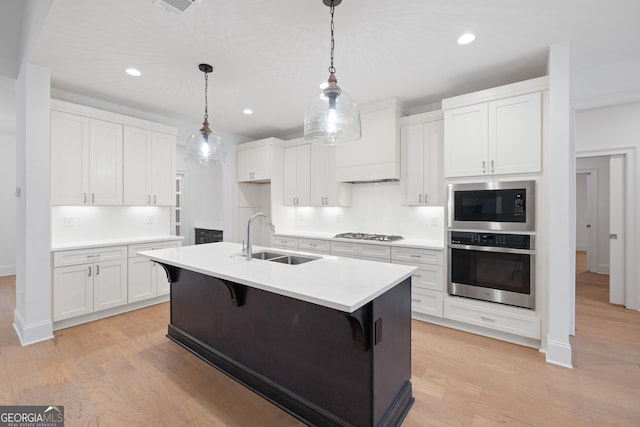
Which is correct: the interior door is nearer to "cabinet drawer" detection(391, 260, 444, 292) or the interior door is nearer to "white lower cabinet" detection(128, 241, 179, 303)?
"cabinet drawer" detection(391, 260, 444, 292)

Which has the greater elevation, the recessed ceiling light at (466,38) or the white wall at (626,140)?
the recessed ceiling light at (466,38)

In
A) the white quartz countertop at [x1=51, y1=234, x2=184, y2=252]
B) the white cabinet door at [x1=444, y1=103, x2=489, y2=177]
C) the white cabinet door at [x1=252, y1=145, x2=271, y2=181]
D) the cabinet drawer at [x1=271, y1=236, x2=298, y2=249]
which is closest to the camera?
the white cabinet door at [x1=444, y1=103, x2=489, y2=177]

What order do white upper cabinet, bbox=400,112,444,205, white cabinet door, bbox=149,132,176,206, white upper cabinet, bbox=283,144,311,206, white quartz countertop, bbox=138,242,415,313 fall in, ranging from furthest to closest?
1. white upper cabinet, bbox=283,144,311,206
2. white cabinet door, bbox=149,132,176,206
3. white upper cabinet, bbox=400,112,444,205
4. white quartz countertop, bbox=138,242,415,313

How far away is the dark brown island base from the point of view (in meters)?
1.63

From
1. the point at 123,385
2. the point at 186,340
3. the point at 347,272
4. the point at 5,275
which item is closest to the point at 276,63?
the point at 347,272

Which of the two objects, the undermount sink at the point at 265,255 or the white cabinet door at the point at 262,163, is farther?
the white cabinet door at the point at 262,163

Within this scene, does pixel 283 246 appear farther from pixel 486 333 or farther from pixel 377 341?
pixel 377 341

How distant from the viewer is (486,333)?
3.04 meters

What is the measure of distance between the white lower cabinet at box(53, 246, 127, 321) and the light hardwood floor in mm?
300

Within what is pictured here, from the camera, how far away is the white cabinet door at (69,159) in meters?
3.28

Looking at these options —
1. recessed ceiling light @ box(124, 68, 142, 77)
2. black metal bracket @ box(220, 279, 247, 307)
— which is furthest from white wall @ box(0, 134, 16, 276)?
black metal bracket @ box(220, 279, 247, 307)

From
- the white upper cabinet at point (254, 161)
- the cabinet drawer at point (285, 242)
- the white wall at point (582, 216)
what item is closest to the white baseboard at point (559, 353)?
the cabinet drawer at point (285, 242)

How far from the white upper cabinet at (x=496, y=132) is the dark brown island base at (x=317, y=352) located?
5.73ft

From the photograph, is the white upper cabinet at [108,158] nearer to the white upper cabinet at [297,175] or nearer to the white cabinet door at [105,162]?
the white cabinet door at [105,162]
